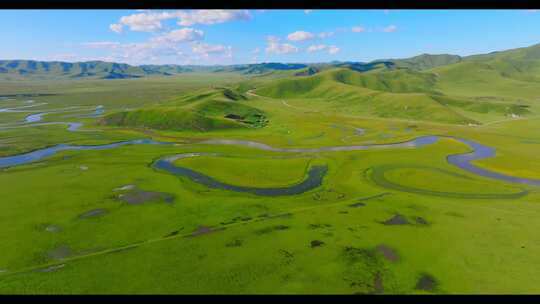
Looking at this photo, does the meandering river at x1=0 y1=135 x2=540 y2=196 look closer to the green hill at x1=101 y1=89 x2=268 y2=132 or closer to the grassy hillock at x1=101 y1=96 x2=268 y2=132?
the grassy hillock at x1=101 y1=96 x2=268 y2=132

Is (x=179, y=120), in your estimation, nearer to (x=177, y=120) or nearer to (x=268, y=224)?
(x=177, y=120)

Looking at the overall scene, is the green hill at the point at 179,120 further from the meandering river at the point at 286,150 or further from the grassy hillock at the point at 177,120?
the meandering river at the point at 286,150

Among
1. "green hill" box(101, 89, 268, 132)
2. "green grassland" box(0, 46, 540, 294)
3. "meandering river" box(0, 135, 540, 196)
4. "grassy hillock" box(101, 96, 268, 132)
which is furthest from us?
"green hill" box(101, 89, 268, 132)

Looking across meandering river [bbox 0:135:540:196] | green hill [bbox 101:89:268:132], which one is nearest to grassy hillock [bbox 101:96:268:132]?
green hill [bbox 101:89:268:132]

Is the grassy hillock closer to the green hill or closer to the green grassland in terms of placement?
the green hill

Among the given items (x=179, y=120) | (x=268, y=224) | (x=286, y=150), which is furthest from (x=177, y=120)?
(x=268, y=224)

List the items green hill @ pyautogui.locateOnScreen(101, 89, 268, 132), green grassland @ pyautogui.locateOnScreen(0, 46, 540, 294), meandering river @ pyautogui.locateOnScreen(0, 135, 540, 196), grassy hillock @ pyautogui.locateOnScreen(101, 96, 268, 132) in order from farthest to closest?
green hill @ pyautogui.locateOnScreen(101, 89, 268, 132) → grassy hillock @ pyautogui.locateOnScreen(101, 96, 268, 132) → meandering river @ pyautogui.locateOnScreen(0, 135, 540, 196) → green grassland @ pyautogui.locateOnScreen(0, 46, 540, 294)

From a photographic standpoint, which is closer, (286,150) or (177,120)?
(286,150)

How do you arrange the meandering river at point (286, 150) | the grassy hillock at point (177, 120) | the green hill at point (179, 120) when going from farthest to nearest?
1. the green hill at point (179, 120)
2. the grassy hillock at point (177, 120)
3. the meandering river at point (286, 150)

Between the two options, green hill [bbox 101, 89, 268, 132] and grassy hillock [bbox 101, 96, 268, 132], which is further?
green hill [bbox 101, 89, 268, 132]

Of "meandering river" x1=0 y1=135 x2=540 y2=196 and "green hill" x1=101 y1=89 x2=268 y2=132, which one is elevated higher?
"green hill" x1=101 y1=89 x2=268 y2=132

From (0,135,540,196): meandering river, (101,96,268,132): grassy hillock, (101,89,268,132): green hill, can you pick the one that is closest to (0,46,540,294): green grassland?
(0,135,540,196): meandering river

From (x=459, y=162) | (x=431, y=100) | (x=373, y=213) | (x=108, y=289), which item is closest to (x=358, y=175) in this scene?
(x=373, y=213)

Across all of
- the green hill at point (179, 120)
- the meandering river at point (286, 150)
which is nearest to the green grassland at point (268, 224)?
the meandering river at point (286, 150)
